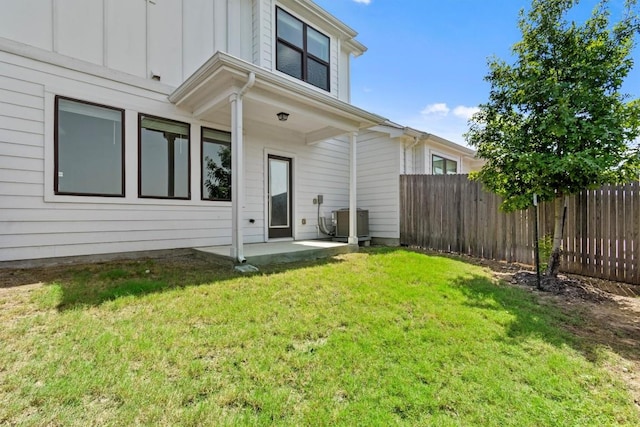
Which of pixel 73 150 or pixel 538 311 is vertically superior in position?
pixel 73 150

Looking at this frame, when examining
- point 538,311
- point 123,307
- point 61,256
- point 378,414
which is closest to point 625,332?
point 538,311

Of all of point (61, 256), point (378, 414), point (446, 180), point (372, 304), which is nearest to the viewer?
point (378, 414)

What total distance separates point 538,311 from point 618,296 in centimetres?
183

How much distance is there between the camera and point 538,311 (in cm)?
340

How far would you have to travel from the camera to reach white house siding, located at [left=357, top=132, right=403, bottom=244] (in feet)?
27.8

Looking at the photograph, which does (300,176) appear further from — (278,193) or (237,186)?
(237,186)

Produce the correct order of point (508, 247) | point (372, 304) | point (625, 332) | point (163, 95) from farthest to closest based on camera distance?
point (508, 247) → point (163, 95) → point (372, 304) → point (625, 332)

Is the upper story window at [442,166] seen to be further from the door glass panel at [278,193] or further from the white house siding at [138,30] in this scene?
the white house siding at [138,30]

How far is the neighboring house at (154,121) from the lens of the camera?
4469 millimetres

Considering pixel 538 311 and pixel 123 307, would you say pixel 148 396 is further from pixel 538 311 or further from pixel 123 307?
pixel 538 311

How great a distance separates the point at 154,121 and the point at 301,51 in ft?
13.6

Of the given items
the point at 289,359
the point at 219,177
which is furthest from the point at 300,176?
the point at 289,359

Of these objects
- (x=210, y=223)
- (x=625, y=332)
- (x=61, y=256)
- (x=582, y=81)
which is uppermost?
(x=582, y=81)

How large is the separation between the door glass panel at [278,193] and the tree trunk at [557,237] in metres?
5.54
